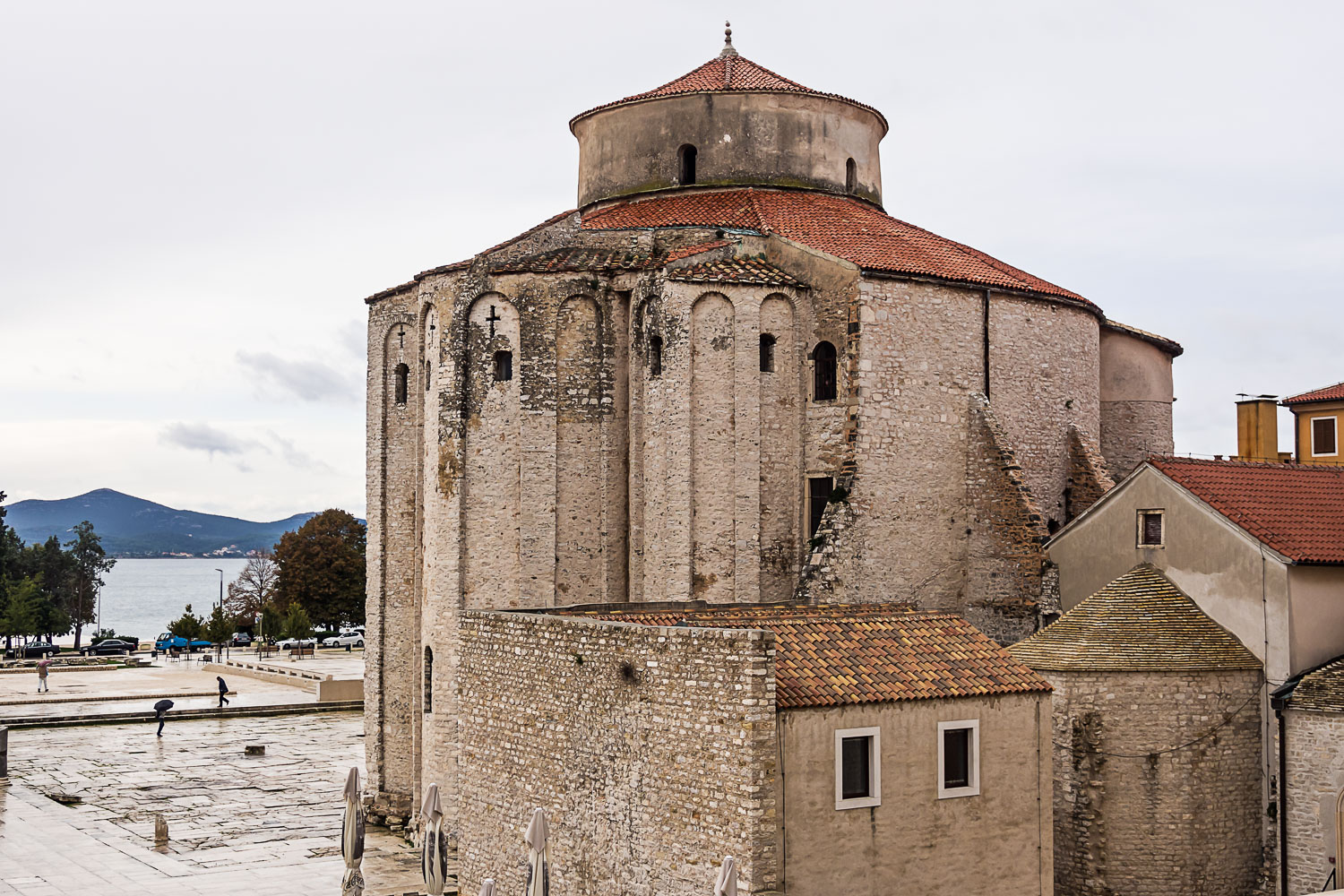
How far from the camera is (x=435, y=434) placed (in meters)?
28.0

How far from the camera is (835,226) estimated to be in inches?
1161

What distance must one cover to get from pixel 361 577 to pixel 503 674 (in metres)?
56.1

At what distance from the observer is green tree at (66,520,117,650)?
9639 centimetres

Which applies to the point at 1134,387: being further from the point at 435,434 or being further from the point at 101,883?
the point at 101,883

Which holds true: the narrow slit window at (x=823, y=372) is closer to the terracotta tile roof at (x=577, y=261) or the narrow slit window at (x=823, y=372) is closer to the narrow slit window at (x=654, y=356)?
the narrow slit window at (x=654, y=356)

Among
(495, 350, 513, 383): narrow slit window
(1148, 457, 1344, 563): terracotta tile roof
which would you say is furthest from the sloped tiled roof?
(495, 350, 513, 383): narrow slit window

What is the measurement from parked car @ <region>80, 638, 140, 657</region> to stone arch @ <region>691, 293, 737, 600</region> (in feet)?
183

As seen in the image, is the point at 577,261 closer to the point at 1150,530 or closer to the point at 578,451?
the point at 578,451

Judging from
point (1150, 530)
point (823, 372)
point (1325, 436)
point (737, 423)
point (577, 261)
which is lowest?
point (1150, 530)

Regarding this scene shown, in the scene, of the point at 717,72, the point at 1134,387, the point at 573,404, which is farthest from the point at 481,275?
the point at 1134,387

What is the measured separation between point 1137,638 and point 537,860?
1024 cm

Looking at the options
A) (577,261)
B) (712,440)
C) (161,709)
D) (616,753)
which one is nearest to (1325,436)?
(712,440)

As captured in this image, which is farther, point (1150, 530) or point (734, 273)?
point (734, 273)

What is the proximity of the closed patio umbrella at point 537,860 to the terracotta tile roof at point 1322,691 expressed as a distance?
37.9ft
